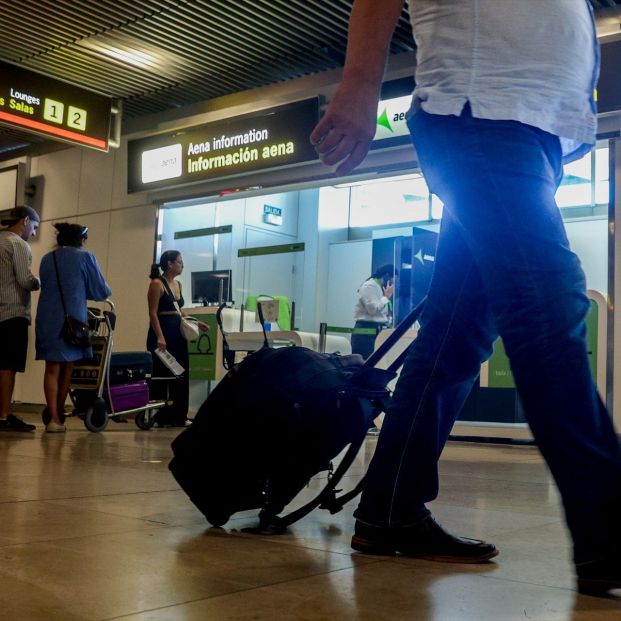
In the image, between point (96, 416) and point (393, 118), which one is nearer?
point (96, 416)

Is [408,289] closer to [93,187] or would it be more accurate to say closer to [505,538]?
[93,187]

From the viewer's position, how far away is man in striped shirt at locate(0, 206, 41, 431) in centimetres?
571

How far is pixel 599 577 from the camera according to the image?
1366mm

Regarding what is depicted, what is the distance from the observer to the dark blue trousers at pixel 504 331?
1.38m

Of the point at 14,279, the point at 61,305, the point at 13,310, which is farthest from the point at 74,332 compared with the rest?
the point at 14,279

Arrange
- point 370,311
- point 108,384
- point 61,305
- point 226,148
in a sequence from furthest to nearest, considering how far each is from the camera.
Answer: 1. point 370,311
2. point 226,148
3. point 108,384
4. point 61,305

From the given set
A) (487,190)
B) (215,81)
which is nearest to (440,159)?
(487,190)

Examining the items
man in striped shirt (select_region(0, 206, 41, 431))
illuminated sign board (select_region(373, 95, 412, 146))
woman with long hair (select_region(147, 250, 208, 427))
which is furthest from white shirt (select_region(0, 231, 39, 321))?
illuminated sign board (select_region(373, 95, 412, 146))

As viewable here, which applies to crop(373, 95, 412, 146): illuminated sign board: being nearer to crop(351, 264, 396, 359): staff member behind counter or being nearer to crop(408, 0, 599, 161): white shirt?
crop(351, 264, 396, 359): staff member behind counter

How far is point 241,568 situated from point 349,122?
89cm

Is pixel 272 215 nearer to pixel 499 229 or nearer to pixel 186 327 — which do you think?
pixel 186 327

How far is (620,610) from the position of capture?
Answer: 129 centimetres

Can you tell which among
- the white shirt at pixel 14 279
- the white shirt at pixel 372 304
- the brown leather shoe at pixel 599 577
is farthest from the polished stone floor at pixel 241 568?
the white shirt at pixel 372 304

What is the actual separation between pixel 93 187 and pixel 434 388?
934 centimetres
